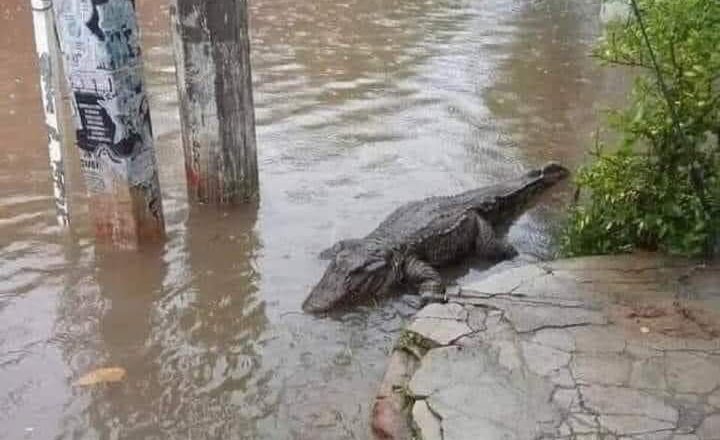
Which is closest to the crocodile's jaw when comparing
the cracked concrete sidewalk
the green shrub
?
the cracked concrete sidewalk

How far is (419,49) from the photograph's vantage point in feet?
39.7

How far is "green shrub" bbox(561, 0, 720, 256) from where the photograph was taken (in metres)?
4.78

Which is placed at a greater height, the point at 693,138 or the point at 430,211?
the point at 693,138

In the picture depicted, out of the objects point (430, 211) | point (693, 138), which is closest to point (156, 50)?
point (430, 211)

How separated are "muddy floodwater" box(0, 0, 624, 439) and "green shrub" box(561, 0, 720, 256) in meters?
1.19

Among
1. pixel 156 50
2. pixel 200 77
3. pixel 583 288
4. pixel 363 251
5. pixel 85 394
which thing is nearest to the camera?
pixel 85 394

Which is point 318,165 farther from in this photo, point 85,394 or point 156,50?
point 156,50

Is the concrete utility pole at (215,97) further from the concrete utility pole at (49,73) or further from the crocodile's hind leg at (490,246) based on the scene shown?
the crocodile's hind leg at (490,246)

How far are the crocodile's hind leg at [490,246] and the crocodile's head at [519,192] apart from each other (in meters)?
0.24

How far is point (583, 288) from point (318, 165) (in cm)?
344

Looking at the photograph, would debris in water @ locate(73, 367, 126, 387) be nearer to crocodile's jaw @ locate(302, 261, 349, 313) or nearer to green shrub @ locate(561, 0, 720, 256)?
crocodile's jaw @ locate(302, 261, 349, 313)

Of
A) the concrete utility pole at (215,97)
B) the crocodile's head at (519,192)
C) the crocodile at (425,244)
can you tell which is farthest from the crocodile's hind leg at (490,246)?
the concrete utility pole at (215,97)

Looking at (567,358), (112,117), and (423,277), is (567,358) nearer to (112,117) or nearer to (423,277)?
(423,277)

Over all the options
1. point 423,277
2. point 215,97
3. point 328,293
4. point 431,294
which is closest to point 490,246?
point 423,277
